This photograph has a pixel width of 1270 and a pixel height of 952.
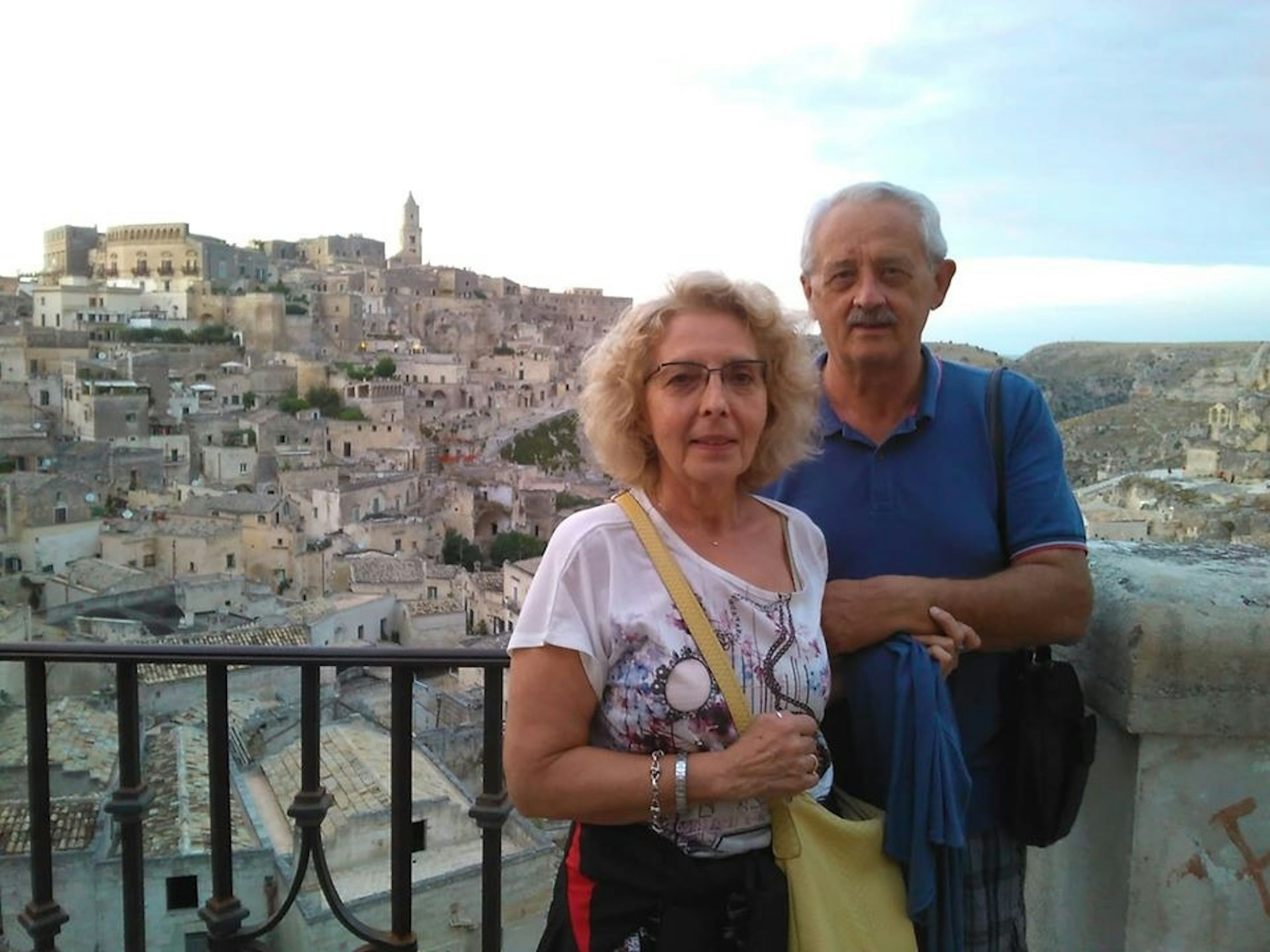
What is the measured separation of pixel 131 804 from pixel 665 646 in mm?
1665

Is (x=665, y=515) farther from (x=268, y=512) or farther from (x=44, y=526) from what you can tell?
(x=44, y=526)

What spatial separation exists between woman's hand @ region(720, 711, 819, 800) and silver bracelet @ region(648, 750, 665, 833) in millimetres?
111

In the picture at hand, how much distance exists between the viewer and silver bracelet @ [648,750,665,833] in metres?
1.86

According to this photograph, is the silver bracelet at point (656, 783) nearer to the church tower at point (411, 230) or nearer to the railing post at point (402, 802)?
the railing post at point (402, 802)

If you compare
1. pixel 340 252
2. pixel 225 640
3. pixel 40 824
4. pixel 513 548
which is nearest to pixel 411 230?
pixel 340 252

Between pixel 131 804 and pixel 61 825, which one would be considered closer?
pixel 131 804

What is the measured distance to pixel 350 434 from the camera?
1658 inches

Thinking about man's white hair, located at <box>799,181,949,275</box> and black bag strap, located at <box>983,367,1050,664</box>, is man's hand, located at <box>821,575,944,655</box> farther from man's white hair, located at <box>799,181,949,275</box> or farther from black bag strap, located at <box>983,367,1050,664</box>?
man's white hair, located at <box>799,181,949,275</box>

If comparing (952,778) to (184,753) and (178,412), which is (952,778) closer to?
(184,753)

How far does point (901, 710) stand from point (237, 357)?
5415cm

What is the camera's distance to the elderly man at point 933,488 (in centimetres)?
221

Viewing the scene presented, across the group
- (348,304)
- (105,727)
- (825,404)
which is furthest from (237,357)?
(825,404)

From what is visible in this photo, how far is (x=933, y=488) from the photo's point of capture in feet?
7.57

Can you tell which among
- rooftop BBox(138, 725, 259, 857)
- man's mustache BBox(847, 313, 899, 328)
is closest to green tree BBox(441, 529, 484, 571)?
rooftop BBox(138, 725, 259, 857)
